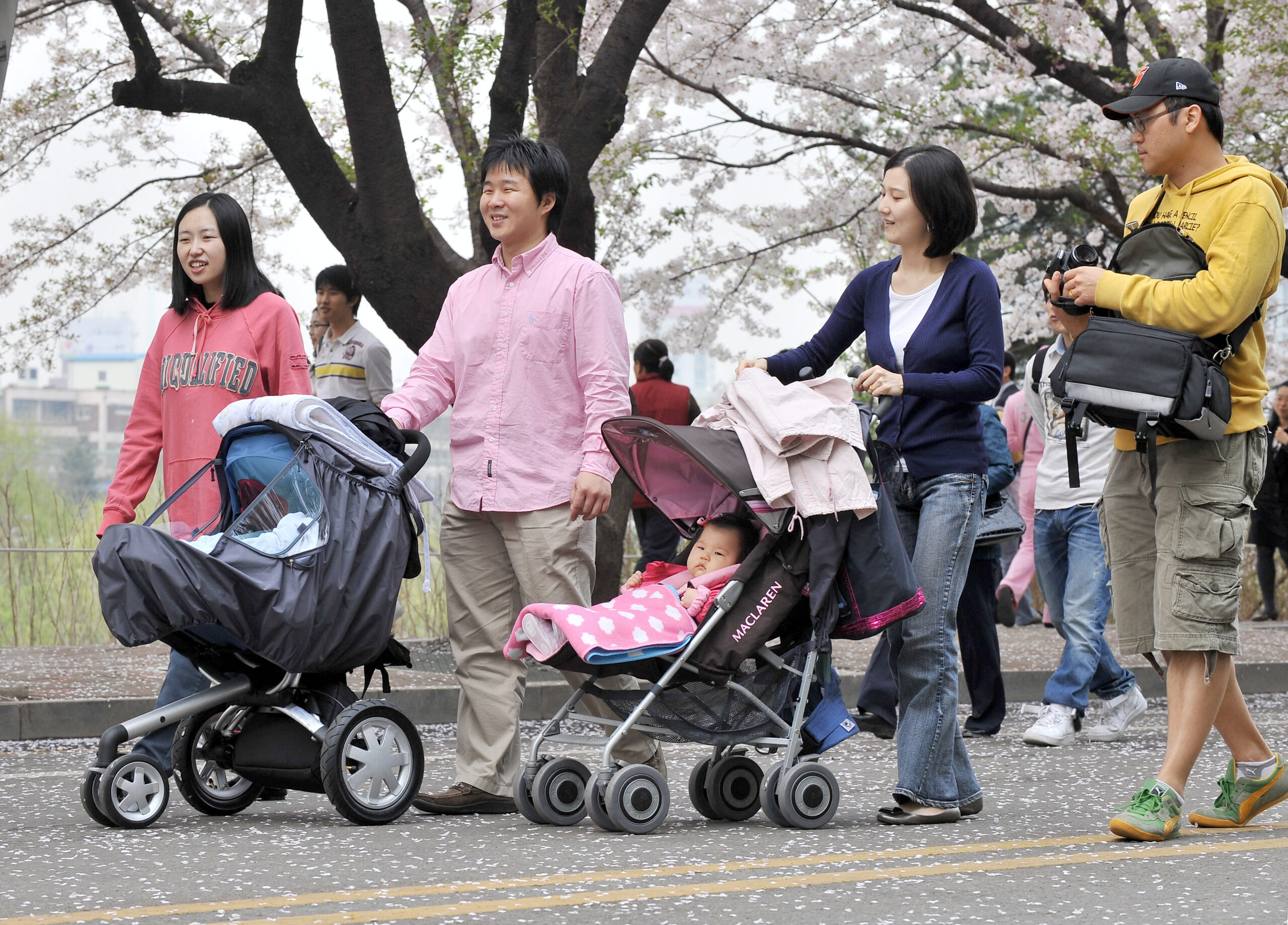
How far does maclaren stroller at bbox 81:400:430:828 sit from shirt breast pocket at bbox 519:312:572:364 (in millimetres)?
484

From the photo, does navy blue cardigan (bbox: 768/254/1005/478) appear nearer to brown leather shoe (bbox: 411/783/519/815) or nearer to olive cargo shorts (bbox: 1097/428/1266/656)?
olive cargo shorts (bbox: 1097/428/1266/656)

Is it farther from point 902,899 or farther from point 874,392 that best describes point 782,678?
point 902,899

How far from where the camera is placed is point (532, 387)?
5.20m

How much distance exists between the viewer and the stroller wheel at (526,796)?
4.79 m

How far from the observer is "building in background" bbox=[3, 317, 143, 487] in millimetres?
14602

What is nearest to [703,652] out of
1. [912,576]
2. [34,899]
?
[912,576]

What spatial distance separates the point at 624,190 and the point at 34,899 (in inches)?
481

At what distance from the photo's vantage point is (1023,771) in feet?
20.6

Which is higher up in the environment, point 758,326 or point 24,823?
point 758,326

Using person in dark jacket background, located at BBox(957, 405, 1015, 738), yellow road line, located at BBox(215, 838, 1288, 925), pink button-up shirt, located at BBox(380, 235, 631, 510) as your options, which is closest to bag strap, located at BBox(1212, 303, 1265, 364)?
yellow road line, located at BBox(215, 838, 1288, 925)

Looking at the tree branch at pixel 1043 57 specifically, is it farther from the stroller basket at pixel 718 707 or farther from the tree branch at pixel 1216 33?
the stroller basket at pixel 718 707

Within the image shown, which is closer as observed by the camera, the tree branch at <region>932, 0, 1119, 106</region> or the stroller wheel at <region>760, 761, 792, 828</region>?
the stroller wheel at <region>760, 761, 792, 828</region>

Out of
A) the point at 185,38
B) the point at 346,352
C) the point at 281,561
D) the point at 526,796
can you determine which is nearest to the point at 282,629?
the point at 281,561

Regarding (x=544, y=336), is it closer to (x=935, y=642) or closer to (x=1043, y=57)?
(x=935, y=642)
